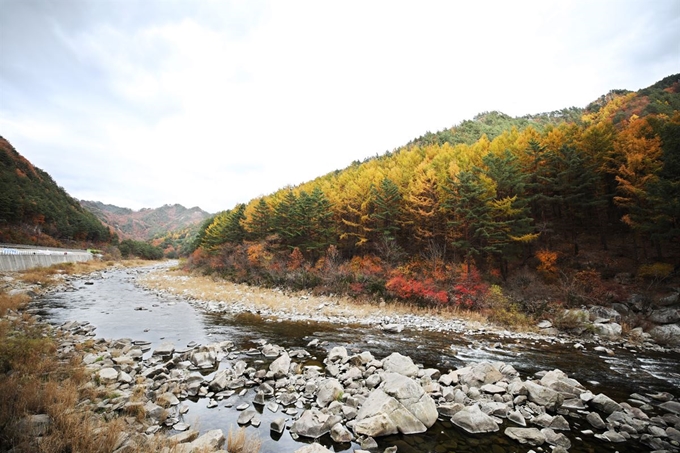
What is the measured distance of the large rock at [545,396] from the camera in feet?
24.6

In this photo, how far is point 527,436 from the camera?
20.2 feet

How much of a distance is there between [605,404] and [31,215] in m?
82.5

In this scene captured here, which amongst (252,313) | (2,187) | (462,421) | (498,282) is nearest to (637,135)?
(498,282)

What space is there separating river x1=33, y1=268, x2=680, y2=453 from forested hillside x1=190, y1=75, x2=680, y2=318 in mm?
7842

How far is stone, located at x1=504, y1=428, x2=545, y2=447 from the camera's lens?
6.07m

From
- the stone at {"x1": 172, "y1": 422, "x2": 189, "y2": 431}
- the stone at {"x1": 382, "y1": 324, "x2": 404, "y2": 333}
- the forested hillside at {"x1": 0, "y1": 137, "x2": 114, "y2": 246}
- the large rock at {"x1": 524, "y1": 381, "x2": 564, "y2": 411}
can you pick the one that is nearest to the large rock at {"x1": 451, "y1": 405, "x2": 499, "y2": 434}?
the large rock at {"x1": 524, "y1": 381, "x2": 564, "y2": 411}

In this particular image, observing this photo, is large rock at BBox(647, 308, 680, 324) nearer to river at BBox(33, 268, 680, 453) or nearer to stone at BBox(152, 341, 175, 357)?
river at BBox(33, 268, 680, 453)

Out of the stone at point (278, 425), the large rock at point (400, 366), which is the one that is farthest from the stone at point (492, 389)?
the stone at point (278, 425)

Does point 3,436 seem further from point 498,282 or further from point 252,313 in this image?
point 498,282

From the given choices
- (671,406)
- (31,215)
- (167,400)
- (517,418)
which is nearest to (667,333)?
(671,406)

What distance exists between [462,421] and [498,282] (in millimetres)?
20427

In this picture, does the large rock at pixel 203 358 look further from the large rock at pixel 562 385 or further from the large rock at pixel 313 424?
the large rock at pixel 562 385

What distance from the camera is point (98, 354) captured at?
991cm

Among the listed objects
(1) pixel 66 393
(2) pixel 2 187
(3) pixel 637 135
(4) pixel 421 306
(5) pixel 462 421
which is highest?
(2) pixel 2 187
